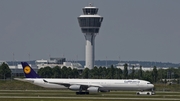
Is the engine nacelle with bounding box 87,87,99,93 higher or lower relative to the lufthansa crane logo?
lower

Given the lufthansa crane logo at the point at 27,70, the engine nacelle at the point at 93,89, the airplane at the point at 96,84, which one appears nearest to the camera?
the engine nacelle at the point at 93,89

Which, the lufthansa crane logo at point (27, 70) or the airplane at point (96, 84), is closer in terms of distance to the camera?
→ the airplane at point (96, 84)

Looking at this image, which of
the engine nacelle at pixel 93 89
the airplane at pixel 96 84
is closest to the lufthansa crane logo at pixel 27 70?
the airplane at pixel 96 84

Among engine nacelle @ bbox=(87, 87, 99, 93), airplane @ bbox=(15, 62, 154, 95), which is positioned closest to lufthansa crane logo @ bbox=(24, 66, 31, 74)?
airplane @ bbox=(15, 62, 154, 95)

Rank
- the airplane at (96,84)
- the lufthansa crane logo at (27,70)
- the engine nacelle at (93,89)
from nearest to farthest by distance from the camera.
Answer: the engine nacelle at (93,89) → the airplane at (96,84) → the lufthansa crane logo at (27,70)

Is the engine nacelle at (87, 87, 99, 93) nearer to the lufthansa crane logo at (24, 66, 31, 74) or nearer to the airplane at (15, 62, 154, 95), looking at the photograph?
the airplane at (15, 62, 154, 95)

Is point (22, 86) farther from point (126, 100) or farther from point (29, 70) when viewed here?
point (126, 100)

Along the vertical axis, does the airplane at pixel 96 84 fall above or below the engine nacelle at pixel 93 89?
above

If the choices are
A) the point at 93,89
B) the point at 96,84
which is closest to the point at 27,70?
the point at 96,84

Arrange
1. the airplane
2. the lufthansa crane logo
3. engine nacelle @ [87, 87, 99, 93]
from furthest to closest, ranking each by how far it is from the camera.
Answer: the lufthansa crane logo → the airplane → engine nacelle @ [87, 87, 99, 93]

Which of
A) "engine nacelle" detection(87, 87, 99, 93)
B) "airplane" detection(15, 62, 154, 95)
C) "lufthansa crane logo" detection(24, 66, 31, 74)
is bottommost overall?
"engine nacelle" detection(87, 87, 99, 93)

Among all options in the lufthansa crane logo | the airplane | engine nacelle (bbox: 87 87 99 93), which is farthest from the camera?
the lufthansa crane logo

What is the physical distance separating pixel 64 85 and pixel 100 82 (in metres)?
7.46

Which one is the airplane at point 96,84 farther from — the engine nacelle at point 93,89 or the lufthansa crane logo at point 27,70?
the lufthansa crane logo at point 27,70
